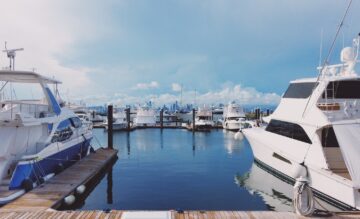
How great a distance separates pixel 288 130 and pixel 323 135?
91.0 inches

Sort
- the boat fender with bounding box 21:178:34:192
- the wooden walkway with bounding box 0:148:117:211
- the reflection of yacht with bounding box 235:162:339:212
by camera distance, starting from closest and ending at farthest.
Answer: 1. the wooden walkway with bounding box 0:148:117:211
2. the boat fender with bounding box 21:178:34:192
3. the reflection of yacht with bounding box 235:162:339:212

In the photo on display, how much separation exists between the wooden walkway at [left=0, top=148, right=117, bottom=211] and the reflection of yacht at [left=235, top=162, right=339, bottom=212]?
8.49 meters


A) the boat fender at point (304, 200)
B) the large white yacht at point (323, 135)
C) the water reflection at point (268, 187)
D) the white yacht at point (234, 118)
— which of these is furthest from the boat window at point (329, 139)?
the white yacht at point (234, 118)

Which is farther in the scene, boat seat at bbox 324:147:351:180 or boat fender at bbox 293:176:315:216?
boat seat at bbox 324:147:351:180

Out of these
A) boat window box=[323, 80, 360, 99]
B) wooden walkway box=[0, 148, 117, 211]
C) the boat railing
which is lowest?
wooden walkway box=[0, 148, 117, 211]

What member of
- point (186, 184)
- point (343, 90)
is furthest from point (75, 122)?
point (343, 90)

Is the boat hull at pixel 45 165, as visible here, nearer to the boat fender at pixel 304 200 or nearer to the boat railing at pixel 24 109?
the boat railing at pixel 24 109

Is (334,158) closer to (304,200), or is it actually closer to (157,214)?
(304,200)

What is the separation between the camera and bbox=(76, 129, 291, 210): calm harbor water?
13.7 m

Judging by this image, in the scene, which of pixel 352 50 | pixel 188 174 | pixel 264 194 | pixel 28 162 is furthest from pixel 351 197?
pixel 28 162

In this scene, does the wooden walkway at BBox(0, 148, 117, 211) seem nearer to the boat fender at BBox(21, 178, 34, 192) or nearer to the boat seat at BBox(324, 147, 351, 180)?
the boat fender at BBox(21, 178, 34, 192)

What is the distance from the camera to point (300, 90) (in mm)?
16391

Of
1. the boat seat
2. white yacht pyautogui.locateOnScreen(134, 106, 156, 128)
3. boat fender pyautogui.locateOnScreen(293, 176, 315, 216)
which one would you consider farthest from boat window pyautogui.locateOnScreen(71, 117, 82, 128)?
white yacht pyautogui.locateOnScreen(134, 106, 156, 128)

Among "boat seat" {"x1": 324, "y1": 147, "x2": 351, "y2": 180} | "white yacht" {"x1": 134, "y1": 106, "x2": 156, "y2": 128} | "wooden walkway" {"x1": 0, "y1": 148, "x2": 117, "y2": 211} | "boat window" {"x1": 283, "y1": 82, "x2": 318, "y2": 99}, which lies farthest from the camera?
"white yacht" {"x1": 134, "y1": 106, "x2": 156, "y2": 128}
